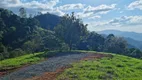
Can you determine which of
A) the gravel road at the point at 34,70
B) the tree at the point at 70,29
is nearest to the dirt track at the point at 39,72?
the gravel road at the point at 34,70

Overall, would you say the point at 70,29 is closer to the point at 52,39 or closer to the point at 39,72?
the point at 52,39

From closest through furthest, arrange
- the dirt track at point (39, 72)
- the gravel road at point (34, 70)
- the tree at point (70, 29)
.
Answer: the dirt track at point (39, 72) → the gravel road at point (34, 70) → the tree at point (70, 29)

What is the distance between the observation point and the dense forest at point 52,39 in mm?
71250

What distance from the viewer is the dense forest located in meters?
71.2

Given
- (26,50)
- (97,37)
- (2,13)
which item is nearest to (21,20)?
(2,13)

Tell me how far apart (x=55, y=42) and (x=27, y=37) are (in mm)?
29301

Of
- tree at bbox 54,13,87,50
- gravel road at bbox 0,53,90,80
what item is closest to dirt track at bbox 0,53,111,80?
gravel road at bbox 0,53,90,80

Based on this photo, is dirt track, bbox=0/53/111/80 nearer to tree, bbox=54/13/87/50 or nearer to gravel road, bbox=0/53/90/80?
gravel road, bbox=0/53/90/80

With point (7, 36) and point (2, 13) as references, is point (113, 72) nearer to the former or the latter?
point (7, 36)

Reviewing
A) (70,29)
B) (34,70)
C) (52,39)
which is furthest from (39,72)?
(52,39)

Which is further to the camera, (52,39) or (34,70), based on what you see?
(52,39)

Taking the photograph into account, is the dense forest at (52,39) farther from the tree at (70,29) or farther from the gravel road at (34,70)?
the gravel road at (34,70)

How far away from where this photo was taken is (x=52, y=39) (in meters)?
92.6

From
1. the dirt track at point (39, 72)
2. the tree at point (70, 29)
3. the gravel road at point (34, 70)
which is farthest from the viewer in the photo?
the tree at point (70, 29)
